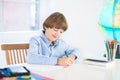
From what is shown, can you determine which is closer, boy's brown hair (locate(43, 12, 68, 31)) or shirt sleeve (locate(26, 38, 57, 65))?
shirt sleeve (locate(26, 38, 57, 65))

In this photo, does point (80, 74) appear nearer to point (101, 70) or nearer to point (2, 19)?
point (101, 70)

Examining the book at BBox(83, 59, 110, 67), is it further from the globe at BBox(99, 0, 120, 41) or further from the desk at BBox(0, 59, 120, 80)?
the globe at BBox(99, 0, 120, 41)

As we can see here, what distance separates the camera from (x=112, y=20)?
1.55 metres

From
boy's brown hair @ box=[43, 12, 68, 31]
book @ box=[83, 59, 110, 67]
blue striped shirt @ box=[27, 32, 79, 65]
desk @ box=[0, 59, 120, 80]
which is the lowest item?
desk @ box=[0, 59, 120, 80]

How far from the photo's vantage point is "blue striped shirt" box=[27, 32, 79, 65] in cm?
152

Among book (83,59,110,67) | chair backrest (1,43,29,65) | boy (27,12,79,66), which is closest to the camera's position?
book (83,59,110,67)

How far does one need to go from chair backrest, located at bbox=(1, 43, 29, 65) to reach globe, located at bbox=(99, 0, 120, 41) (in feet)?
2.33

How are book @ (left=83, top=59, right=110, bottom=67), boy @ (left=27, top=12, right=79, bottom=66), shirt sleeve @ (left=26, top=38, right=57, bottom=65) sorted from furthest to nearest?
boy @ (left=27, top=12, right=79, bottom=66), shirt sleeve @ (left=26, top=38, right=57, bottom=65), book @ (left=83, top=59, right=110, bottom=67)

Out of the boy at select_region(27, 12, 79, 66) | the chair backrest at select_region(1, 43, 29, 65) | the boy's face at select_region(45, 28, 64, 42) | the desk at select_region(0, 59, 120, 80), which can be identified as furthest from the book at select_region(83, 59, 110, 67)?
the chair backrest at select_region(1, 43, 29, 65)

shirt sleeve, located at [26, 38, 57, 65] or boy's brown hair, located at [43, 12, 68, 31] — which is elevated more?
boy's brown hair, located at [43, 12, 68, 31]

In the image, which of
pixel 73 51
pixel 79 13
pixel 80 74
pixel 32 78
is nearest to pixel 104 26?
pixel 73 51

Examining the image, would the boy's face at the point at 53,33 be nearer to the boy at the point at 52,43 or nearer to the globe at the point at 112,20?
Answer: the boy at the point at 52,43

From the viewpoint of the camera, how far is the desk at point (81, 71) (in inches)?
49.1

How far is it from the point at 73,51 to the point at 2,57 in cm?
95
